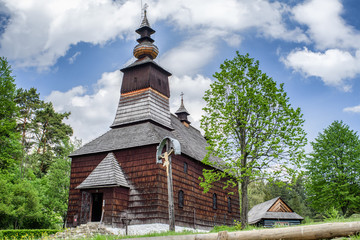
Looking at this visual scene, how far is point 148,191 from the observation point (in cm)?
2183

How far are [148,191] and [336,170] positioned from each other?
16.8 meters

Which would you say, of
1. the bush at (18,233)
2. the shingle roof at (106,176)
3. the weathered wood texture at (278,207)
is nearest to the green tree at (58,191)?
the bush at (18,233)

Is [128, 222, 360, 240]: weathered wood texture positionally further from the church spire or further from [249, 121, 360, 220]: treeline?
[249, 121, 360, 220]: treeline

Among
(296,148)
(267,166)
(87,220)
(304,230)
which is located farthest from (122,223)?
(304,230)

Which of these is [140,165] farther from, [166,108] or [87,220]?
[166,108]

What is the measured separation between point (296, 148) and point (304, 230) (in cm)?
1161

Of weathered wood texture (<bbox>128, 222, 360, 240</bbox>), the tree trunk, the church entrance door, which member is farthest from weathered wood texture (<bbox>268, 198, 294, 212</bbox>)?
weathered wood texture (<bbox>128, 222, 360, 240</bbox>)

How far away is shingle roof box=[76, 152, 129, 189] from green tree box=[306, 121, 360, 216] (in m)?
15.5

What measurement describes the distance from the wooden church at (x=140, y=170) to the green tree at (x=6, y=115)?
206 inches

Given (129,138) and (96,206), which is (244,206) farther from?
(96,206)

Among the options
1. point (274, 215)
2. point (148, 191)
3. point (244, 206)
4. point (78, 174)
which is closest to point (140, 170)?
point (148, 191)

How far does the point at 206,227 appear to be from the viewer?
85.8 feet

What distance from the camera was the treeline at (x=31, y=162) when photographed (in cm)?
2628

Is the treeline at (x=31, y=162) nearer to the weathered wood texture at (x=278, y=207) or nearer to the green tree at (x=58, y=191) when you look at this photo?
the green tree at (x=58, y=191)
